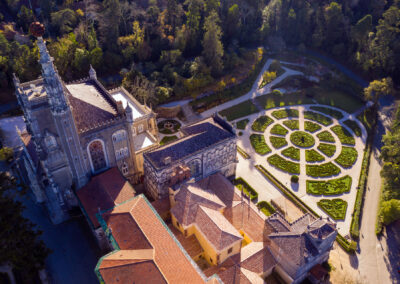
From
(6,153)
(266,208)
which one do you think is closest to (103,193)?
(6,153)

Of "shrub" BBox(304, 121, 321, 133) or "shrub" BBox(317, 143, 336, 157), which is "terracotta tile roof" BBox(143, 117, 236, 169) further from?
"shrub" BBox(304, 121, 321, 133)

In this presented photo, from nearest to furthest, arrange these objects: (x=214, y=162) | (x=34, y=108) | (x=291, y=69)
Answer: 1. (x=34, y=108)
2. (x=214, y=162)
3. (x=291, y=69)

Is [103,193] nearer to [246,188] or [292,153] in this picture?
[246,188]

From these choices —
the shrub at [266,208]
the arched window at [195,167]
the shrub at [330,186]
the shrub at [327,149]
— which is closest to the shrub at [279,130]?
the shrub at [327,149]

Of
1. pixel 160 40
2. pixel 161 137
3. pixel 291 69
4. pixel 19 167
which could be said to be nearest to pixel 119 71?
pixel 160 40

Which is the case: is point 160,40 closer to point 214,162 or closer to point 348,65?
point 214,162

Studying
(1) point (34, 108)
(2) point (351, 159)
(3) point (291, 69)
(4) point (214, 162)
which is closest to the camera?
(1) point (34, 108)

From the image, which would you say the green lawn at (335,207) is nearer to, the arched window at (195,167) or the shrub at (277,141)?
the shrub at (277,141)
